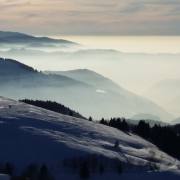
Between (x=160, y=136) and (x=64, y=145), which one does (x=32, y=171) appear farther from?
(x=160, y=136)

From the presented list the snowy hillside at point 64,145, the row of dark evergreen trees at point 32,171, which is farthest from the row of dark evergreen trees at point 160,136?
the row of dark evergreen trees at point 32,171

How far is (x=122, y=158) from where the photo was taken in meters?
130

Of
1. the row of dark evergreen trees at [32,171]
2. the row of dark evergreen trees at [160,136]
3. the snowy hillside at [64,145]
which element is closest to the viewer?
the row of dark evergreen trees at [32,171]

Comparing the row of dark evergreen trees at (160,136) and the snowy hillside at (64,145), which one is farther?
the row of dark evergreen trees at (160,136)

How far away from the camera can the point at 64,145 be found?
5084 inches

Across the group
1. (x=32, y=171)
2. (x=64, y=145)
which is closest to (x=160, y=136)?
(x=64, y=145)

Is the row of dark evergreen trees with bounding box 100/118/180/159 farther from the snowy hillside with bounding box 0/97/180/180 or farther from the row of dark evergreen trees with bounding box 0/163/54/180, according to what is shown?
the row of dark evergreen trees with bounding box 0/163/54/180

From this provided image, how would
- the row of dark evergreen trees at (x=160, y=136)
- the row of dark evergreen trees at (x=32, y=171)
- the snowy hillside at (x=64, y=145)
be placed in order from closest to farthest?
the row of dark evergreen trees at (x=32, y=171) → the snowy hillside at (x=64, y=145) → the row of dark evergreen trees at (x=160, y=136)

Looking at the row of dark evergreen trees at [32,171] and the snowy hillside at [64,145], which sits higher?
the snowy hillside at [64,145]

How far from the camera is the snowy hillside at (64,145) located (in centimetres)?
11831

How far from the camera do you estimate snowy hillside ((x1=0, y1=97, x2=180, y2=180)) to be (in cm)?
11831

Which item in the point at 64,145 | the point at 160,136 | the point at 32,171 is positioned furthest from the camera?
the point at 160,136

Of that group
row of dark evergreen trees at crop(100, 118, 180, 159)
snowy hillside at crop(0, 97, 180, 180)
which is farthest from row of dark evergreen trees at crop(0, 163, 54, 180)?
row of dark evergreen trees at crop(100, 118, 180, 159)

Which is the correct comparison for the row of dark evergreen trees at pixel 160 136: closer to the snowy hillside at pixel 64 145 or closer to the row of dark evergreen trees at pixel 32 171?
the snowy hillside at pixel 64 145
